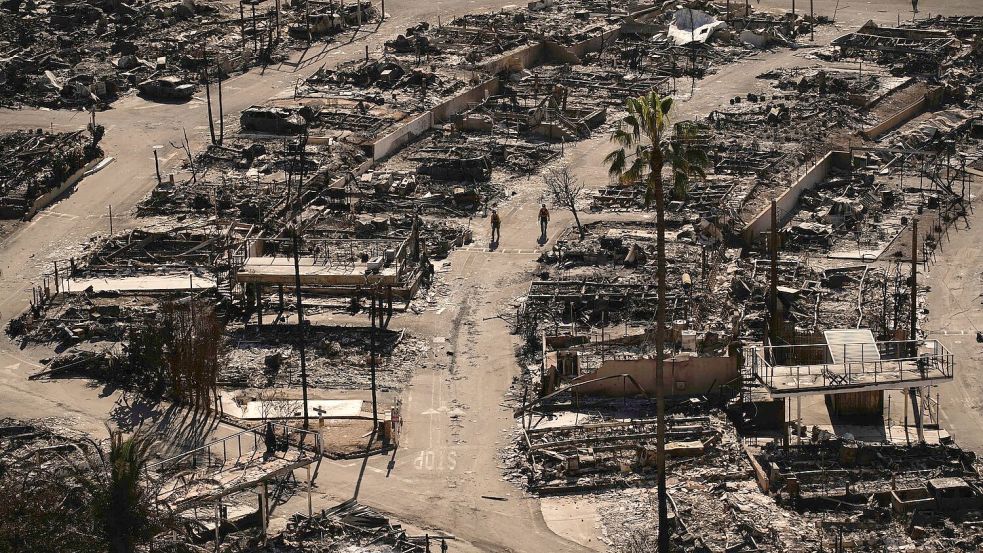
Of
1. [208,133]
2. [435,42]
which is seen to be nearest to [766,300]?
[208,133]

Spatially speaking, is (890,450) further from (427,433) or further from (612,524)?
(427,433)

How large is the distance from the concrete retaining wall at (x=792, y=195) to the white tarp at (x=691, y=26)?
83.8ft

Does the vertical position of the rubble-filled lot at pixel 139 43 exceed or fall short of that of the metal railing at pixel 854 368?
it exceeds it

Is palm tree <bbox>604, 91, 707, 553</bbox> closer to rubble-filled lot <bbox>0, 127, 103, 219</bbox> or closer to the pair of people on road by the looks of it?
the pair of people on road

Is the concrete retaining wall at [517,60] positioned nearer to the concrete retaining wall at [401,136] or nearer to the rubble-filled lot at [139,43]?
the concrete retaining wall at [401,136]

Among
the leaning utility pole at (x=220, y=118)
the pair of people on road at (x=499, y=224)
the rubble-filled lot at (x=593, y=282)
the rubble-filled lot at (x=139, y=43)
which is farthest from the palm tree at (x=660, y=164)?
the rubble-filled lot at (x=139, y=43)

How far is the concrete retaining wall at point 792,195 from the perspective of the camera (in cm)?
6912

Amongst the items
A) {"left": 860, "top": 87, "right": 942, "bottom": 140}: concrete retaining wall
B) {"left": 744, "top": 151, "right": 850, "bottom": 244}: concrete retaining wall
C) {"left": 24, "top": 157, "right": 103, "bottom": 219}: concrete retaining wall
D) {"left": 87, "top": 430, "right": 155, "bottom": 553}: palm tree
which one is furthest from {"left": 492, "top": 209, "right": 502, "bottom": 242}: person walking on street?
{"left": 87, "top": 430, "right": 155, "bottom": 553}: palm tree

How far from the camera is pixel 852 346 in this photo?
5266 cm

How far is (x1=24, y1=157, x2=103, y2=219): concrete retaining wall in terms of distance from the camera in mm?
73375

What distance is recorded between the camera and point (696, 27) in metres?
106

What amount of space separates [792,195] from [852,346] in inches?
865

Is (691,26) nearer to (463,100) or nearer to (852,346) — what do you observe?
(463,100)

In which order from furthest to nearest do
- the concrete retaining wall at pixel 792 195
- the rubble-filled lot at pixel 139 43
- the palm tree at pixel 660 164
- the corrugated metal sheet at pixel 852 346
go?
1. the rubble-filled lot at pixel 139 43
2. the concrete retaining wall at pixel 792 195
3. the corrugated metal sheet at pixel 852 346
4. the palm tree at pixel 660 164
